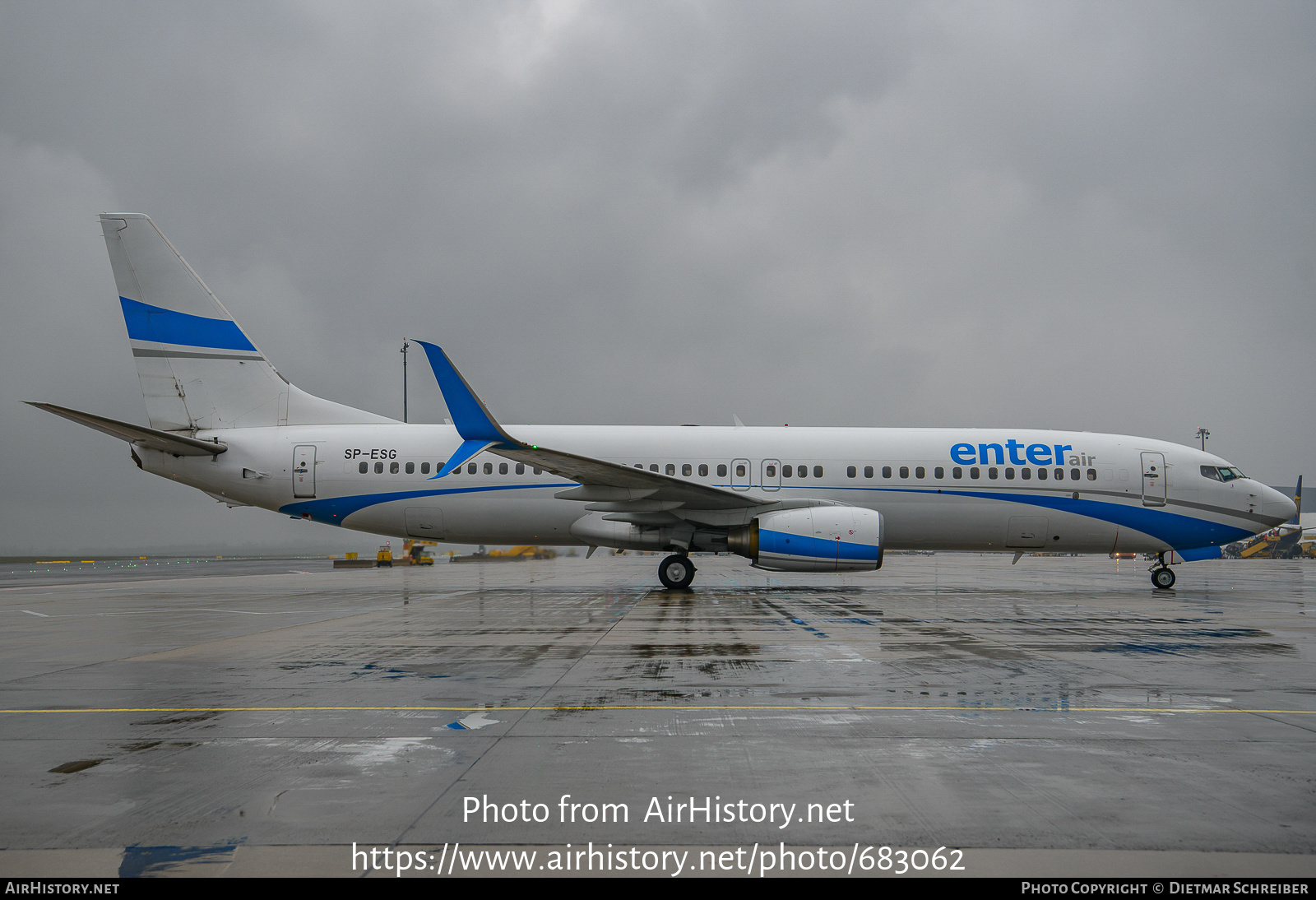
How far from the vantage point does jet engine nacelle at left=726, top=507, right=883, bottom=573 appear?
15883mm

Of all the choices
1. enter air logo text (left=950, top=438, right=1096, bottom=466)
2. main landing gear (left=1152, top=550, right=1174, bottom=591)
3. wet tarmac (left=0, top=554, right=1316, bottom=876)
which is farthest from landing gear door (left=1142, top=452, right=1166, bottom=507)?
wet tarmac (left=0, top=554, right=1316, bottom=876)

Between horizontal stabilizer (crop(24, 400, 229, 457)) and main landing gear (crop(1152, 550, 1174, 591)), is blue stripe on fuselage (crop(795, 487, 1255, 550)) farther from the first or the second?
horizontal stabilizer (crop(24, 400, 229, 457))

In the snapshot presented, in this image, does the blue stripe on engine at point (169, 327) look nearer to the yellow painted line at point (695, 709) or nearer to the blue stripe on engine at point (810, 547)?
the blue stripe on engine at point (810, 547)

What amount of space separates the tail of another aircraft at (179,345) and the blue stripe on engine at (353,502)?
6.90 feet

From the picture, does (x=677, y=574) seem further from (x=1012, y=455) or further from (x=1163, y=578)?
(x=1163, y=578)

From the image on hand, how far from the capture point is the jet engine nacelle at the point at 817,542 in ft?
52.1

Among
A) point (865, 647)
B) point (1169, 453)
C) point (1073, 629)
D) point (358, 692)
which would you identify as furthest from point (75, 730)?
point (1169, 453)

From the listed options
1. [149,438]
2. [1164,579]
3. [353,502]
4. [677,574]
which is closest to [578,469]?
[677,574]

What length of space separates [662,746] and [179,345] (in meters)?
18.3

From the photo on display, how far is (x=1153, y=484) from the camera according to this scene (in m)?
18.2

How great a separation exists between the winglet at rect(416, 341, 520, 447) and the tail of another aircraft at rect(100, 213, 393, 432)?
5.89m

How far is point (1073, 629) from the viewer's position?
1089cm

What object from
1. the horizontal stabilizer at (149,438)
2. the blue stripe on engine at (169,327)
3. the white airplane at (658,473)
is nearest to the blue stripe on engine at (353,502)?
the white airplane at (658,473)
